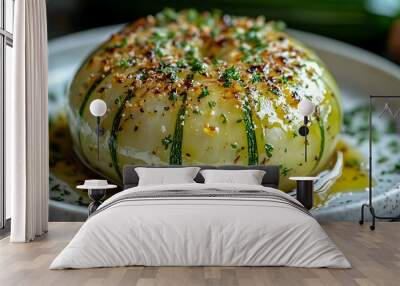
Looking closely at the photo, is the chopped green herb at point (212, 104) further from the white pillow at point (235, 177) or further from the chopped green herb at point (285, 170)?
the chopped green herb at point (285, 170)

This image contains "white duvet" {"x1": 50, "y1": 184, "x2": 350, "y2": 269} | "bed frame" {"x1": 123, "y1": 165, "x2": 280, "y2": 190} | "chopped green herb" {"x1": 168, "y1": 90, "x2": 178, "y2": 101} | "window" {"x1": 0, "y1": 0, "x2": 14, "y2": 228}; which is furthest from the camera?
"chopped green herb" {"x1": 168, "y1": 90, "x2": 178, "y2": 101}

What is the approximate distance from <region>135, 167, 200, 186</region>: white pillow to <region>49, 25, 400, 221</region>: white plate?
123cm

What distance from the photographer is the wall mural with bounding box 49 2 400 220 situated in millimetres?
7469

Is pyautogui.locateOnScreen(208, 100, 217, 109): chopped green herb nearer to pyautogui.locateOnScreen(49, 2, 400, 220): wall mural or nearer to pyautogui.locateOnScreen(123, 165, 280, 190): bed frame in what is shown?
pyautogui.locateOnScreen(49, 2, 400, 220): wall mural

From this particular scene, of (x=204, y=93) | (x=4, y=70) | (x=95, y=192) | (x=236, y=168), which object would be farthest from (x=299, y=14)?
(x=4, y=70)

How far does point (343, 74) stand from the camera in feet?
25.8

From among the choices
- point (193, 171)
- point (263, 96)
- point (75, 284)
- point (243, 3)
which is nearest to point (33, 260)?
point (75, 284)

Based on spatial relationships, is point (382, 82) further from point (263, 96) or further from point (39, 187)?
point (39, 187)

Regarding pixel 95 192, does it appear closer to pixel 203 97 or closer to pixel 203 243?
pixel 203 97

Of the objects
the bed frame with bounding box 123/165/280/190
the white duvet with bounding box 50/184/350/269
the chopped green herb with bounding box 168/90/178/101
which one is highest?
the chopped green herb with bounding box 168/90/178/101

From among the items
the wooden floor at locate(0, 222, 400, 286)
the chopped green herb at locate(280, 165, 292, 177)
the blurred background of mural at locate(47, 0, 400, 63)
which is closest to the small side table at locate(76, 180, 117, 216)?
the wooden floor at locate(0, 222, 400, 286)

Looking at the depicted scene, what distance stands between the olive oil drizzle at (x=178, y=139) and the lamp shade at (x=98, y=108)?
0.86 metres

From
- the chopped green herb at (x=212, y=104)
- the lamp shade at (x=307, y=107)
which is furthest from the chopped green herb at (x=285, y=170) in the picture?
the chopped green herb at (x=212, y=104)

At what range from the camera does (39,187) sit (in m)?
6.60
